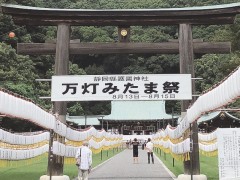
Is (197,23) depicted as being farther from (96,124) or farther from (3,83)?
(96,124)

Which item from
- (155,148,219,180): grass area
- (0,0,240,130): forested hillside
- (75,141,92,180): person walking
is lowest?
(155,148,219,180): grass area

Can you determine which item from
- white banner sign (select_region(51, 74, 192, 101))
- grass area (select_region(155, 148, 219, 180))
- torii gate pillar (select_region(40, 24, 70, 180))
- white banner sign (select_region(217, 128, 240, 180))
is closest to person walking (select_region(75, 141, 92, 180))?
torii gate pillar (select_region(40, 24, 70, 180))

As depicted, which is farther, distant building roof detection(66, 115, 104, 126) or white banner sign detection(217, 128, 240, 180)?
distant building roof detection(66, 115, 104, 126)

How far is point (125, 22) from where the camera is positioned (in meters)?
14.4

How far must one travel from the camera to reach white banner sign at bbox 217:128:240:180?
8211 mm

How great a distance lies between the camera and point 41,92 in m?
43.3

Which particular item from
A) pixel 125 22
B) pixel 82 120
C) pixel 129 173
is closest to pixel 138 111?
pixel 82 120

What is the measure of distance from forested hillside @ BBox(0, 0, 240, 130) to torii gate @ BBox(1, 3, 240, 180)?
11234mm

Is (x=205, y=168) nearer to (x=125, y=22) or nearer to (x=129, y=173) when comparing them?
(x=129, y=173)

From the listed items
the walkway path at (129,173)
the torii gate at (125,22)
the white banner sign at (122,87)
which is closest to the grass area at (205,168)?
the walkway path at (129,173)

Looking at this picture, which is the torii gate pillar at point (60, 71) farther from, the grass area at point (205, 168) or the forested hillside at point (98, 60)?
the forested hillside at point (98, 60)

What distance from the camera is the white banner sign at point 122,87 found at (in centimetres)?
1241

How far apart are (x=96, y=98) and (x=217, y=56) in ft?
165

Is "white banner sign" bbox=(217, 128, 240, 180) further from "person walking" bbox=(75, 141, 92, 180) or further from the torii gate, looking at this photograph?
the torii gate
